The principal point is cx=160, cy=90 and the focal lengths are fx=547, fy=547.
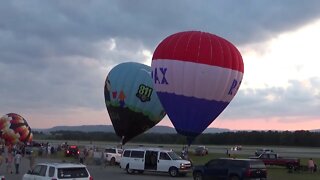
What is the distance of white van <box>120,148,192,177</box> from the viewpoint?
31984 mm

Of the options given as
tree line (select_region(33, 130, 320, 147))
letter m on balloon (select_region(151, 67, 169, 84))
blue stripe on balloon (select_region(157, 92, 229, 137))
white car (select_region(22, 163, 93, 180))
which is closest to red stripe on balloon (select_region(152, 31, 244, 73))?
letter m on balloon (select_region(151, 67, 169, 84))

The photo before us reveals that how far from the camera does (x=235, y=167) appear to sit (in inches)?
1030

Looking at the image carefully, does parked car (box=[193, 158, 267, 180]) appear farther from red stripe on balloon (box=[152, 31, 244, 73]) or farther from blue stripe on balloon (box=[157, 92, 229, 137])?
red stripe on balloon (box=[152, 31, 244, 73])

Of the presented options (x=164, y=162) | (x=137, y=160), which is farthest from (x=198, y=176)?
(x=137, y=160)

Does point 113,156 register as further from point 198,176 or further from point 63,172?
point 63,172

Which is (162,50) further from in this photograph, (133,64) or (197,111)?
(133,64)

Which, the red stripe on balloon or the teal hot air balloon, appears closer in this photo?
the red stripe on balloon

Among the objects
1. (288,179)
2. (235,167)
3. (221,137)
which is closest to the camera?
(235,167)

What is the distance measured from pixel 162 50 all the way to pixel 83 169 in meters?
17.6

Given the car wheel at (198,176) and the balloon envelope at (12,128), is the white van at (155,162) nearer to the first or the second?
the car wheel at (198,176)

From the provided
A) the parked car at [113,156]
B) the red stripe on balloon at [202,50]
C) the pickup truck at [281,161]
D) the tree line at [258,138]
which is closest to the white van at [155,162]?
the red stripe on balloon at [202,50]

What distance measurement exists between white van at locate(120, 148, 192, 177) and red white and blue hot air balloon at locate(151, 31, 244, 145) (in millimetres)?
2034

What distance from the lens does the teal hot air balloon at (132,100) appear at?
4509 cm

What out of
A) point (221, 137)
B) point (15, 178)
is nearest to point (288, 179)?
point (15, 178)
